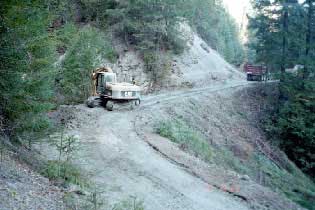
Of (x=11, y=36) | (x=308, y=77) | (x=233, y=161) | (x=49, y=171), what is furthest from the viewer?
(x=308, y=77)

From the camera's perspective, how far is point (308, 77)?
3108 centimetres

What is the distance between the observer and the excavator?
76.7ft

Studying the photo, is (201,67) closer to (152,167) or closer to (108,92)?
(108,92)

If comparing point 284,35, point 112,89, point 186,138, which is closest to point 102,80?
point 112,89

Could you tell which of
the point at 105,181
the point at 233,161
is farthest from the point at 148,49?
the point at 105,181

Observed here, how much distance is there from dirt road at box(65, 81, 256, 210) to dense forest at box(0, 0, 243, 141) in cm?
257

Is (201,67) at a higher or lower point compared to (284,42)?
lower

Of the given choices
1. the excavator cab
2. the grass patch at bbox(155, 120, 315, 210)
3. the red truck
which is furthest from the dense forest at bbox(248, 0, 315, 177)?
the excavator cab

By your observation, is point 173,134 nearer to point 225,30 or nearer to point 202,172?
point 202,172

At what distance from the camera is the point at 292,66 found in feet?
107

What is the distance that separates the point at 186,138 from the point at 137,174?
710 cm

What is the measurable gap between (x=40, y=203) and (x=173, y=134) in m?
12.2

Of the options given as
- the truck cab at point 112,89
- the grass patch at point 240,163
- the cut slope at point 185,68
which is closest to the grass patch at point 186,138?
the grass patch at point 240,163

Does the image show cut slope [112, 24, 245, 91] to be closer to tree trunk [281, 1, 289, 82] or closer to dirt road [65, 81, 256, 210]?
tree trunk [281, 1, 289, 82]
